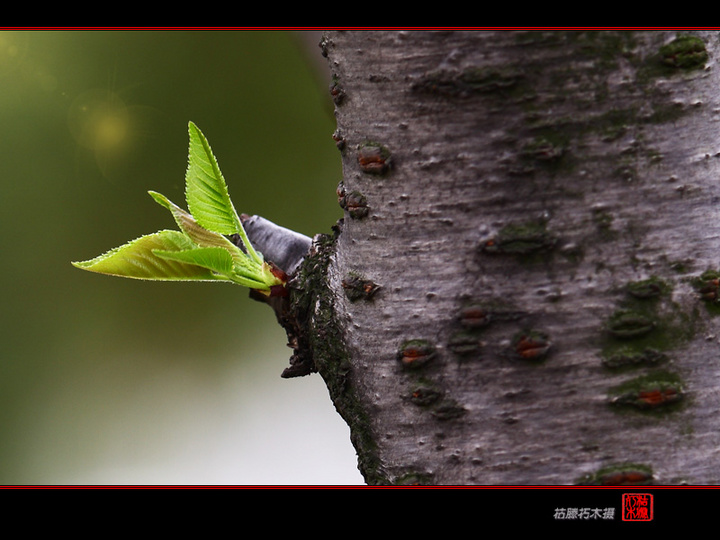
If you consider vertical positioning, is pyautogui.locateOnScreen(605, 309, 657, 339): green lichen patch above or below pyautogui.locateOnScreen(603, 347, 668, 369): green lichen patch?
above

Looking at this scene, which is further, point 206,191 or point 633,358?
point 206,191

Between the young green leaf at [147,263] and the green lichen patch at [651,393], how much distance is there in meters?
0.34

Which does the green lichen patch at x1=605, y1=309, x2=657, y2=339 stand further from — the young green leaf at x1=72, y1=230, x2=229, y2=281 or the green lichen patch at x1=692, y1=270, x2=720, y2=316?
the young green leaf at x1=72, y1=230, x2=229, y2=281

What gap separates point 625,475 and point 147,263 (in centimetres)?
41

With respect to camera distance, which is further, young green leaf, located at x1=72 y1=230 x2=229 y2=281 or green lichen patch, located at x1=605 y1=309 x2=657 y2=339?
young green leaf, located at x1=72 y1=230 x2=229 y2=281

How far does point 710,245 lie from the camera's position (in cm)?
42

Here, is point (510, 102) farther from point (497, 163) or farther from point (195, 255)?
point (195, 255)

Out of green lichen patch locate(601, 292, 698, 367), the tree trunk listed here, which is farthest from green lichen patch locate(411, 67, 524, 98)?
green lichen patch locate(601, 292, 698, 367)

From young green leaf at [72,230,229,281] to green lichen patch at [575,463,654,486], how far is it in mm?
348

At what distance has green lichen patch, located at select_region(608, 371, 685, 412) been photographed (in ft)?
1.34

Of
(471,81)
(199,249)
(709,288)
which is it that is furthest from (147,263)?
(709,288)

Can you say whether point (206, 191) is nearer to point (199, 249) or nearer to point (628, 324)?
point (199, 249)

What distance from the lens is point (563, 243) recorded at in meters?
0.41

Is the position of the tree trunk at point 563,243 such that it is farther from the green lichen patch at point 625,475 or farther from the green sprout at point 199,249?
the green sprout at point 199,249
